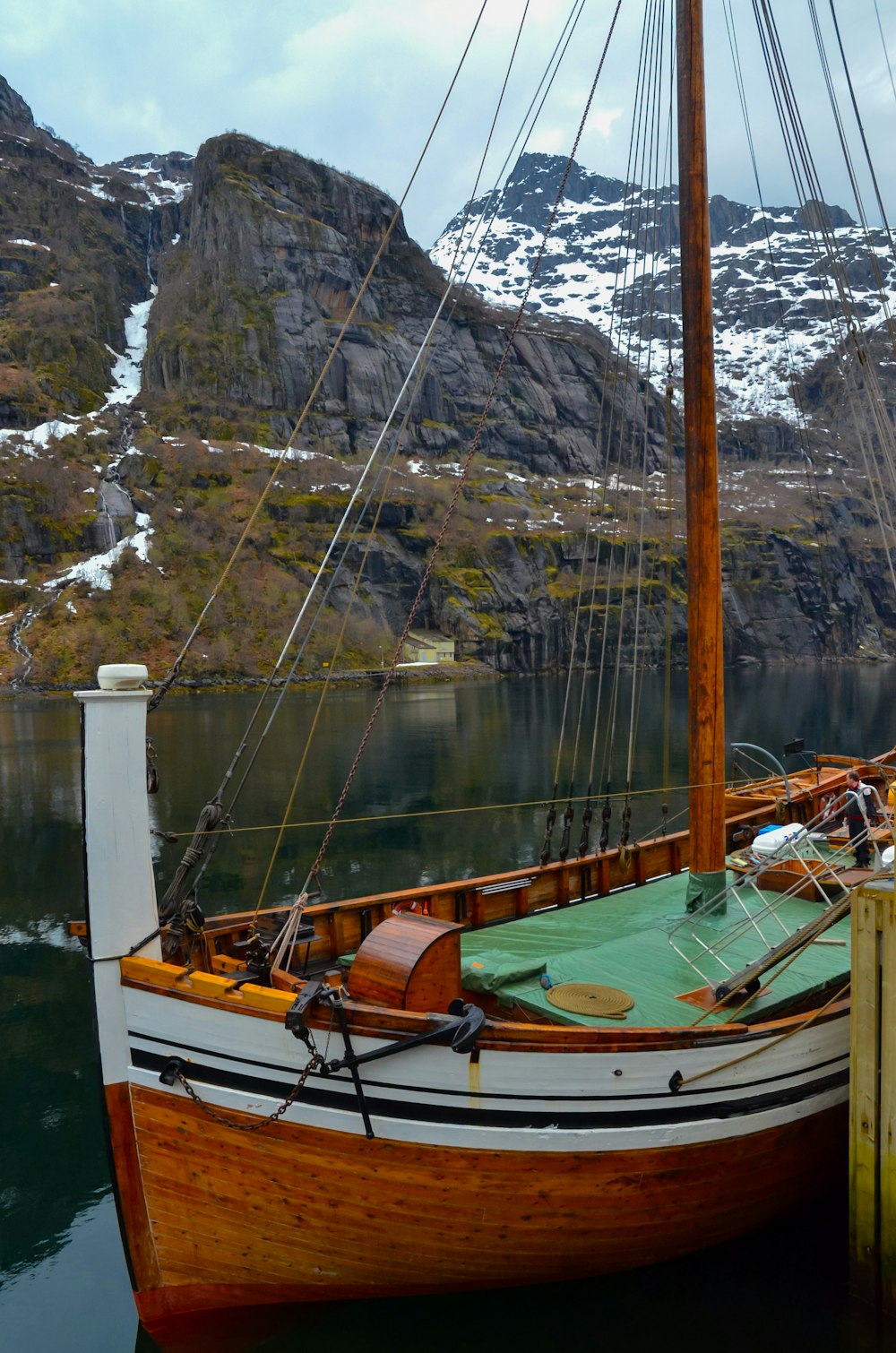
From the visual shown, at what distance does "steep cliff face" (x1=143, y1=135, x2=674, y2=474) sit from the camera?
15625 centimetres

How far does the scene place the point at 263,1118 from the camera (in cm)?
549

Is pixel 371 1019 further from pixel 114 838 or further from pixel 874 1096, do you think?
pixel 874 1096

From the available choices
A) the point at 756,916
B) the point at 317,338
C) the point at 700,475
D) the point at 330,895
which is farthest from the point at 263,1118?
the point at 317,338

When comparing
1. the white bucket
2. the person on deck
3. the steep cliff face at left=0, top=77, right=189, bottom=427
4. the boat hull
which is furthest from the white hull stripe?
the steep cliff face at left=0, top=77, right=189, bottom=427

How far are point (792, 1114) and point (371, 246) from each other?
205m

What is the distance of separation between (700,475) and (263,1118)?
23.6 feet

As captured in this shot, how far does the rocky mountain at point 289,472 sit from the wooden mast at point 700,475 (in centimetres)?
6808

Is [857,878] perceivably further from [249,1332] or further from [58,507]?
[58,507]

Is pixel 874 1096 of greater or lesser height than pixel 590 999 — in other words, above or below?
below

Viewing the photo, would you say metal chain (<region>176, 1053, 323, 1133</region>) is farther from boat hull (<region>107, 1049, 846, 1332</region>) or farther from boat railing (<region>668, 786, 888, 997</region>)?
boat railing (<region>668, 786, 888, 997</region>)

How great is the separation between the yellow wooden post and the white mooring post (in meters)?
5.05

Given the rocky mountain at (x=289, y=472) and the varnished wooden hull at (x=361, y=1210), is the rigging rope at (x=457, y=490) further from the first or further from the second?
the rocky mountain at (x=289, y=472)

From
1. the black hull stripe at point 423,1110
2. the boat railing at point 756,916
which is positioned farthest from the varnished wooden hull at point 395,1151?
the boat railing at point 756,916

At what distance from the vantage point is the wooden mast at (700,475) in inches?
352
